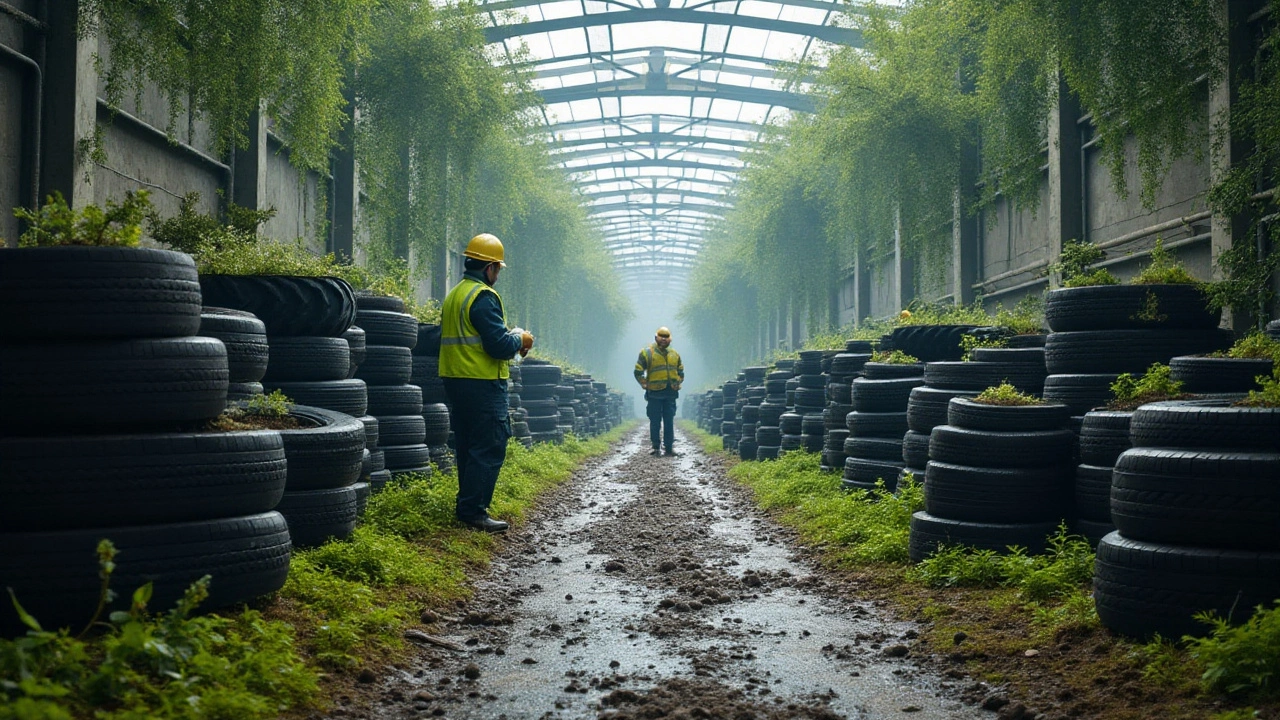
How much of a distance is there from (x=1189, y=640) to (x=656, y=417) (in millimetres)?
15611

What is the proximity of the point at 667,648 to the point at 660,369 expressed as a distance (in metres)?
13.7

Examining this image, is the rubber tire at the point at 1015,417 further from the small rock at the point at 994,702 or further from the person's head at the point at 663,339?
the person's head at the point at 663,339

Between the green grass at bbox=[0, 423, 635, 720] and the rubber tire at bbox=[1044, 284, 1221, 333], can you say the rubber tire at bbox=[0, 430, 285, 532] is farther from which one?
the rubber tire at bbox=[1044, 284, 1221, 333]

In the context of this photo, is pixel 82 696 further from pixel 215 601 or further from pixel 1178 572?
pixel 1178 572

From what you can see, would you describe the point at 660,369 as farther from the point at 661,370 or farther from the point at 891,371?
the point at 891,371

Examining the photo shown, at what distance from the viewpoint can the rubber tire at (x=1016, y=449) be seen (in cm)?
561

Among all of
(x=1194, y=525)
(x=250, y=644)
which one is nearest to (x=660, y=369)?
(x=1194, y=525)

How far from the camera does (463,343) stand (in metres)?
7.25

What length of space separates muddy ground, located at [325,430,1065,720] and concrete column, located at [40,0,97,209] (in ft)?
14.1

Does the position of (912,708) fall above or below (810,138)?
below

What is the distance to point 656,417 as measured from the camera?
62.7 feet

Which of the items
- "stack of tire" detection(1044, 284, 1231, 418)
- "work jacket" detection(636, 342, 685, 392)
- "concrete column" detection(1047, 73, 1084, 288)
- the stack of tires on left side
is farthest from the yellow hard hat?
"work jacket" detection(636, 342, 685, 392)

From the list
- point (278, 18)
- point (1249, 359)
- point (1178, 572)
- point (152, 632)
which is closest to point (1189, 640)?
point (1178, 572)

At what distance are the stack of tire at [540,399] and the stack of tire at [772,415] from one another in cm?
395
